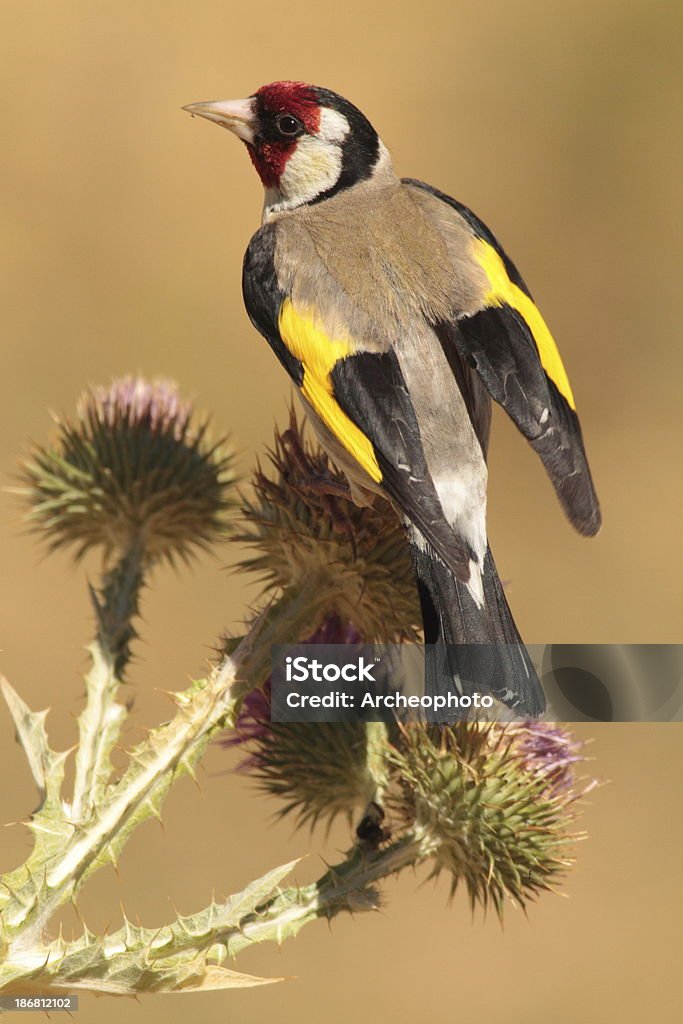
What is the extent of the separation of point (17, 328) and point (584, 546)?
4170 millimetres

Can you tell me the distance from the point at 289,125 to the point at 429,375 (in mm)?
996

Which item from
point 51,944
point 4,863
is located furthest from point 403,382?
point 4,863

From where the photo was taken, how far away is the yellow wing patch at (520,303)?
2809 millimetres

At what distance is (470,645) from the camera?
7.71 feet

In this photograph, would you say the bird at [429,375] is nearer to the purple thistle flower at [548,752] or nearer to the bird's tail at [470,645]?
the bird's tail at [470,645]

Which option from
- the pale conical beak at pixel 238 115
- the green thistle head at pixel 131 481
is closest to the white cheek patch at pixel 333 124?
the pale conical beak at pixel 238 115

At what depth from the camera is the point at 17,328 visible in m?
7.76

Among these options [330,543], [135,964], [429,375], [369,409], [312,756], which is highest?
[429,375]

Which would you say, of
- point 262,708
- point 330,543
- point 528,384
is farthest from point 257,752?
point 528,384

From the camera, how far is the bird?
240 centimetres

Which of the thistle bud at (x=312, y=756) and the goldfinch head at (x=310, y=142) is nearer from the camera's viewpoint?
the thistle bud at (x=312, y=756)

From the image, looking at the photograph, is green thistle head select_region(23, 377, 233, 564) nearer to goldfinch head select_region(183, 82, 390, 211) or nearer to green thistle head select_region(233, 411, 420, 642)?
green thistle head select_region(233, 411, 420, 642)

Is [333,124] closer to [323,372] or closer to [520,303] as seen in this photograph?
[520,303]

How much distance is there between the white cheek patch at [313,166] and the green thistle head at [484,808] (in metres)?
1.50
